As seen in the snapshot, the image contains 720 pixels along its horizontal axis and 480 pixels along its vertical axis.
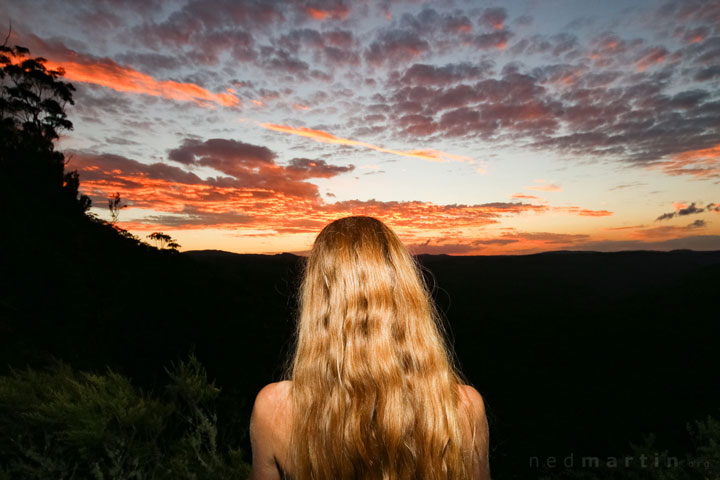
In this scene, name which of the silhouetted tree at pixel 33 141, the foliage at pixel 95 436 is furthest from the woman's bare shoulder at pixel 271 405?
the silhouetted tree at pixel 33 141

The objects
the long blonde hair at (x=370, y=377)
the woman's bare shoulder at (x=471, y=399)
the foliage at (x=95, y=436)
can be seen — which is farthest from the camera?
the foliage at (x=95, y=436)

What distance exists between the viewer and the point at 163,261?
1243cm

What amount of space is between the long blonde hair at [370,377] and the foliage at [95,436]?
260 centimetres

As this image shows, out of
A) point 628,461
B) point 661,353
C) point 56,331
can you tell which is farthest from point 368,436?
point 661,353

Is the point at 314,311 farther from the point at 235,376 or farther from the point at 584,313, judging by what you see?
the point at 584,313

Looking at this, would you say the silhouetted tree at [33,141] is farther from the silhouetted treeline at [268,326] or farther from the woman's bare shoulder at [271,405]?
the woman's bare shoulder at [271,405]

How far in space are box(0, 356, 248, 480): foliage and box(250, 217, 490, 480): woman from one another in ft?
8.26

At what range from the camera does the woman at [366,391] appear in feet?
4.27

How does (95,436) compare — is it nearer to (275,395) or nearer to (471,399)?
(275,395)

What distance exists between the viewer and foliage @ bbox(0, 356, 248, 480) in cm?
310

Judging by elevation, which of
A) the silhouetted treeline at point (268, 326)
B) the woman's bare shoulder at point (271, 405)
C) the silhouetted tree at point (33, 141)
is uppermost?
the silhouetted tree at point (33, 141)

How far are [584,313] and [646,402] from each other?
11125 millimetres

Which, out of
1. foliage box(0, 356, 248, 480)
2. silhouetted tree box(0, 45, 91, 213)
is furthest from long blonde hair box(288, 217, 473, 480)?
silhouetted tree box(0, 45, 91, 213)

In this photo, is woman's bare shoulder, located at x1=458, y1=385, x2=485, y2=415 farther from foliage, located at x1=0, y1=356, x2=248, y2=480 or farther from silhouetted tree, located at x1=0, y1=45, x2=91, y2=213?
silhouetted tree, located at x1=0, y1=45, x2=91, y2=213
